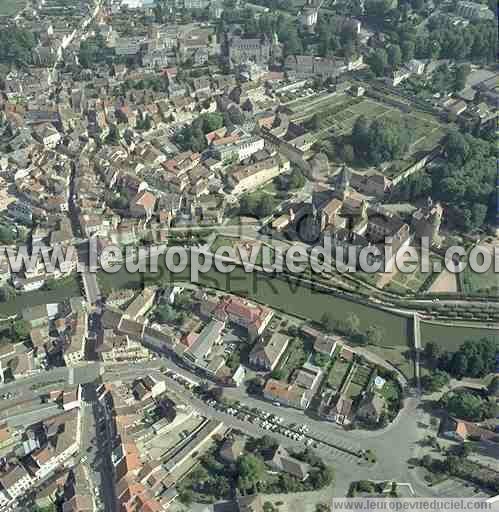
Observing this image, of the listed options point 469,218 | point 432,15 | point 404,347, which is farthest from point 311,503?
point 432,15

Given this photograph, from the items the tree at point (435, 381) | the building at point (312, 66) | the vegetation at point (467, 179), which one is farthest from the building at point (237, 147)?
the tree at point (435, 381)

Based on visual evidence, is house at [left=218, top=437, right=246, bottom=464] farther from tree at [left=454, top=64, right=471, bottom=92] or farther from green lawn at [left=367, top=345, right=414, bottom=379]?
tree at [left=454, top=64, right=471, bottom=92]

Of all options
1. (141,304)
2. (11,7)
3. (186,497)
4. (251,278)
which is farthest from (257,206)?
(11,7)

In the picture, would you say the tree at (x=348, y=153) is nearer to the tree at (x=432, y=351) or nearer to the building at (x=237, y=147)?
the building at (x=237, y=147)

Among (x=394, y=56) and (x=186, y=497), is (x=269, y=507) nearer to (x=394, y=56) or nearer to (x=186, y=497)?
(x=186, y=497)

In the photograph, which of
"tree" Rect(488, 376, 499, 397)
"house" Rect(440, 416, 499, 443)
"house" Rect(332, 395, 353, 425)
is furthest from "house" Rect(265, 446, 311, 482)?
"tree" Rect(488, 376, 499, 397)

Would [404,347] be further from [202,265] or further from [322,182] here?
[322,182]
